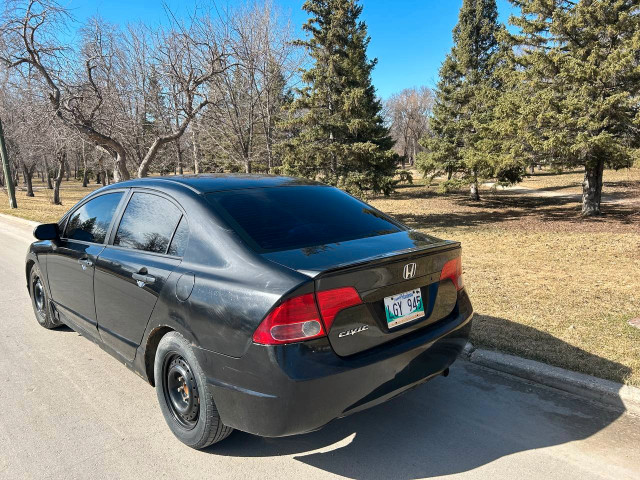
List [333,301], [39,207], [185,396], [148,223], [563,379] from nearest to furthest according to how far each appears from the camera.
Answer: [333,301]
[185,396]
[148,223]
[563,379]
[39,207]

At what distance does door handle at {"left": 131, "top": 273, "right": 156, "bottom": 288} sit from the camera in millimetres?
2891

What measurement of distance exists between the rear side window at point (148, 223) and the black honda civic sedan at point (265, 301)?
0.04ft

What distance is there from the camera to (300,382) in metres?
2.20

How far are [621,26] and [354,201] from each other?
42.3 feet

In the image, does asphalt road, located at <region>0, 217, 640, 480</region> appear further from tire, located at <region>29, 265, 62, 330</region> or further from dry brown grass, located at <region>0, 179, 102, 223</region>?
dry brown grass, located at <region>0, 179, 102, 223</region>

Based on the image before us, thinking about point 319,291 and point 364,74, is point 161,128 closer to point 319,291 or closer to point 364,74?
point 364,74

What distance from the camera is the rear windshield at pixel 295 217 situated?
2.75 m

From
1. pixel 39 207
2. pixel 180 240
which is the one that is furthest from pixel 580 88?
pixel 39 207

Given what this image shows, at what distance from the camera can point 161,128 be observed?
16.4 meters

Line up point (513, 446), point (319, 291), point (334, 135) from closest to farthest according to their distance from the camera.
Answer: point (319, 291) → point (513, 446) → point (334, 135)

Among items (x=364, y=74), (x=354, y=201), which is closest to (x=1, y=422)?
(x=354, y=201)

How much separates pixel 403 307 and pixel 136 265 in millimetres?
1874

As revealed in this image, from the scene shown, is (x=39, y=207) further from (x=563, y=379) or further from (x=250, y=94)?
(x=563, y=379)

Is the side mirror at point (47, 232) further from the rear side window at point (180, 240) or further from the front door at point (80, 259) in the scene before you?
the rear side window at point (180, 240)
